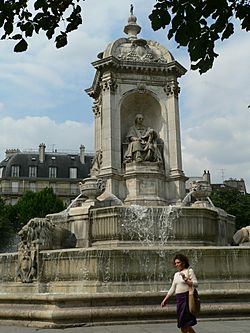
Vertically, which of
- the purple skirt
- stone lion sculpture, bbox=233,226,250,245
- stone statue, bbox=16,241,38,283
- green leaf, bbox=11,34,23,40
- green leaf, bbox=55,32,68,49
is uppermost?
green leaf, bbox=55,32,68,49

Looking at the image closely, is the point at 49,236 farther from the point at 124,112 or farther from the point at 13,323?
the point at 124,112

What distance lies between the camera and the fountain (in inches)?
496

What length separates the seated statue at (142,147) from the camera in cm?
2222

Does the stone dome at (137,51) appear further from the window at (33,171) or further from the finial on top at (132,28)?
the window at (33,171)

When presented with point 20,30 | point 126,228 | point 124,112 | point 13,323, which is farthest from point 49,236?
point 20,30

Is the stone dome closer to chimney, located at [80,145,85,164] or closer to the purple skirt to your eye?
the purple skirt

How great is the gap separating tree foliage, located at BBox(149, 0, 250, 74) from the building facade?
82.7 m

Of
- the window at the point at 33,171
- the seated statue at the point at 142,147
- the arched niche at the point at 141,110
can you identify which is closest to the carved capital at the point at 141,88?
the arched niche at the point at 141,110

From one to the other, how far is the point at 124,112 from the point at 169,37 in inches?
712

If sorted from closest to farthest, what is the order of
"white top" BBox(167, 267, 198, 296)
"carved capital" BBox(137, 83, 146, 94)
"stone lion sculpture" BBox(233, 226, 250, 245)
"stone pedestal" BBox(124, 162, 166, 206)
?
"white top" BBox(167, 267, 198, 296), "stone lion sculpture" BBox(233, 226, 250, 245), "stone pedestal" BBox(124, 162, 166, 206), "carved capital" BBox(137, 83, 146, 94)

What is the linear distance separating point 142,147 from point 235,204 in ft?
121

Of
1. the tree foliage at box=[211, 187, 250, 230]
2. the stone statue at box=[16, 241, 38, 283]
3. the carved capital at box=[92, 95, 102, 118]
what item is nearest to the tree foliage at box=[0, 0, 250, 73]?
the stone statue at box=[16, 241, 38, 283]

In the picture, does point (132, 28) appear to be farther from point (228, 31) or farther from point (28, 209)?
point (28, 209)

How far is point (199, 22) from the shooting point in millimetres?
6016
